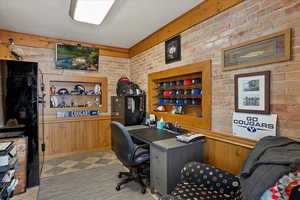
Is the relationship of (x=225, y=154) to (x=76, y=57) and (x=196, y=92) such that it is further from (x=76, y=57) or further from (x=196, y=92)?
(x=76, y=57)

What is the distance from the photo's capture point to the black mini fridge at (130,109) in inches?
134

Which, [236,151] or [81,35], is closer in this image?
[236,151]

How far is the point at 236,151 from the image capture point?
73.1 inches

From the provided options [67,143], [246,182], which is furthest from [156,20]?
[67,143]

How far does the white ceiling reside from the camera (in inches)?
88.1

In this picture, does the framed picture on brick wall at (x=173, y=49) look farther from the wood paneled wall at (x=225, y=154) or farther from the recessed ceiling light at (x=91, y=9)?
the wood paneled wall at (x=225, y=154)

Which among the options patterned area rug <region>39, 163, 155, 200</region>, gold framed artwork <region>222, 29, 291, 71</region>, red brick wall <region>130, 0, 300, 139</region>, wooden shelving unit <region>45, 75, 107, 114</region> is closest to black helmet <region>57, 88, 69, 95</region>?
wooden shelving unit <region>45, 75, 107, 114</region>

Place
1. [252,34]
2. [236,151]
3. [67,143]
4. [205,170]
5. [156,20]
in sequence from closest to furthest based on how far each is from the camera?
1. [205,170]
2. [252,34]
3. [236,151]
4. [156,20]
5. [67,143]

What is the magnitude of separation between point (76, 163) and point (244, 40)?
11.9 feet

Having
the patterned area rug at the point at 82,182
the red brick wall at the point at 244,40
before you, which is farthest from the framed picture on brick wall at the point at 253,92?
the patterned area rug at the point at 82,182

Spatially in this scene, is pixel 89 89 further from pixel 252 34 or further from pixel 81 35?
pixel 252 34


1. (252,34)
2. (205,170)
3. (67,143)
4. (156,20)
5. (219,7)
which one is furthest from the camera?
(67,143)

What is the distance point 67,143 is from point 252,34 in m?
4.02

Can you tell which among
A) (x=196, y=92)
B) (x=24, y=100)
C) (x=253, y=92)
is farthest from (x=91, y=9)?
(x=253, y=92)
